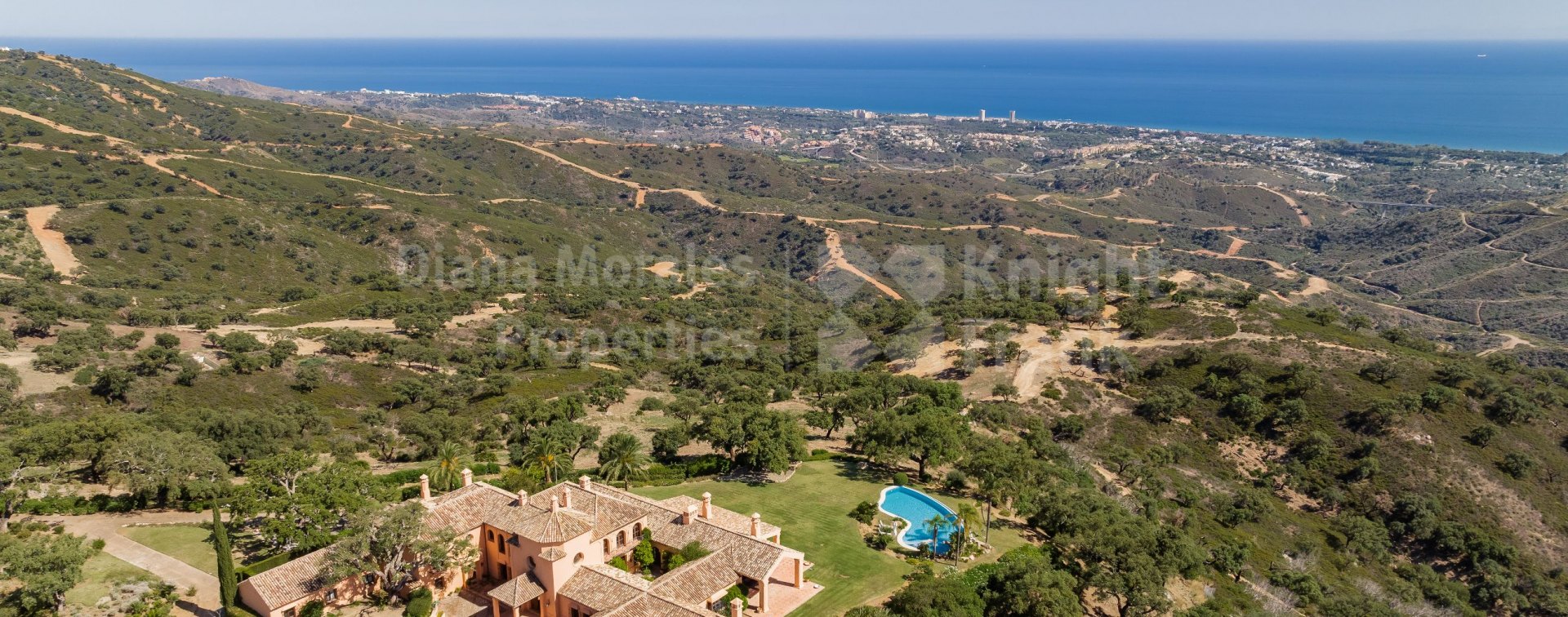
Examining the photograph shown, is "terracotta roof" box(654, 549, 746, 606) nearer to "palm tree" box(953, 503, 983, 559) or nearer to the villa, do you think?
the villa

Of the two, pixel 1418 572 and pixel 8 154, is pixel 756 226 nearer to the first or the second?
pixel 8 154

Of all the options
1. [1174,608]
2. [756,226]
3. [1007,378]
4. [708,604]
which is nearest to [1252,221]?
[756,226]

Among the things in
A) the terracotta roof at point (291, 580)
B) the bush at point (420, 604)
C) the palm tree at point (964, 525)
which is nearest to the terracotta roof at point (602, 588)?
the bush at point (420, 604)

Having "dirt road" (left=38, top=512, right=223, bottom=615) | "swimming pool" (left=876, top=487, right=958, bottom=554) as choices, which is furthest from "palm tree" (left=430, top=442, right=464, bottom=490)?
"swimming pool" (left=876, top=487, right=958, bottom=554)

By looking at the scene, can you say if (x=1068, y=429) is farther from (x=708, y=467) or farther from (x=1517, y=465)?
(x=708, y=467)

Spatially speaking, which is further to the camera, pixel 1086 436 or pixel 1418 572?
pixel 1086 436

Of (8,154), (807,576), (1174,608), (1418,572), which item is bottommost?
(1418,572)
